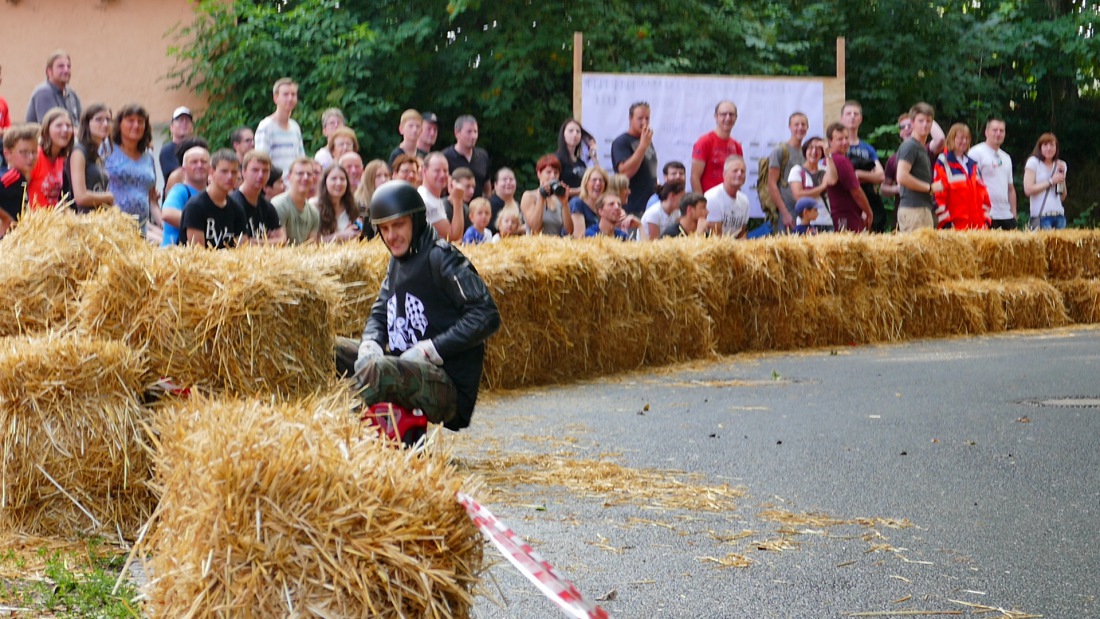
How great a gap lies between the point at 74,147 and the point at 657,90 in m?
8.37

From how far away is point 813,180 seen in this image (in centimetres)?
1605

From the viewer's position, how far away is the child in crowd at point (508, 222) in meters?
13.4

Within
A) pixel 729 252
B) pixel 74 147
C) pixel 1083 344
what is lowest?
pixel 1083 344

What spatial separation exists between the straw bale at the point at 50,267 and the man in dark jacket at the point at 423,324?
3.74 ft

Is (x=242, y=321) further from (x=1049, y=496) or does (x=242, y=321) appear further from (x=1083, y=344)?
(x=1083, y=344)

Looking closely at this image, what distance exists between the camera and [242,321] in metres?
6.27

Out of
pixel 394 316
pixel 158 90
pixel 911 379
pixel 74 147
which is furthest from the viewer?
pixel 158 90

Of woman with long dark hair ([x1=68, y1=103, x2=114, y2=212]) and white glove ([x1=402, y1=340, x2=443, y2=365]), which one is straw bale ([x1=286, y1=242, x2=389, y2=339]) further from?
white glove ([x1=402, y1=340, x2=443, y2=365])

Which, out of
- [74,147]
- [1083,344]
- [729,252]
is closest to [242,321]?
[74,147]

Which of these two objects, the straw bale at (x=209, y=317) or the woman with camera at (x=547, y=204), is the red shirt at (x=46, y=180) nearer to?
the straw bale at (x=209, y=317)

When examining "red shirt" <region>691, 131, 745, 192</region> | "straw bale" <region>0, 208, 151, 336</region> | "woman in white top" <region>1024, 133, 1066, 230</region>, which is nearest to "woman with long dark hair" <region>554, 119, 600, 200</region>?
"red shirt" <region>691, 131, 745, 192</region>

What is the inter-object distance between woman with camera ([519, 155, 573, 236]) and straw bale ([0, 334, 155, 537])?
27.0ft

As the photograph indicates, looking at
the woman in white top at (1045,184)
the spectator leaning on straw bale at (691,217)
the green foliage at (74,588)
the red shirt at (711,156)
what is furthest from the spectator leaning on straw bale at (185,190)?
the woman in white top at (1045,184)

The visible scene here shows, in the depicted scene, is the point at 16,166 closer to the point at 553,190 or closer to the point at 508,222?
the point at 508,222
